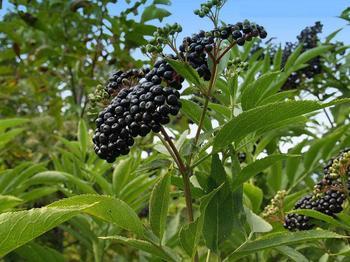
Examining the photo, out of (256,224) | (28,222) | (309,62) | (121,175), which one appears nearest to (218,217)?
(256,224)

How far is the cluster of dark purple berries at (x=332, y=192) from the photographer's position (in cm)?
201

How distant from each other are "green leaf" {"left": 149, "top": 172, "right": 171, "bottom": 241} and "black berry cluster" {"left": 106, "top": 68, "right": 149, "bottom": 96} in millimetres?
392

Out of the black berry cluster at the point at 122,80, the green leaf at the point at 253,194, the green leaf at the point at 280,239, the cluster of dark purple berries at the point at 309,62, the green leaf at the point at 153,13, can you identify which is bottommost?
the green leaf at the point at 280,239

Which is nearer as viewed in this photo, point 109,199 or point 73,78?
point 109,199

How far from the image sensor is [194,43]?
1631mm

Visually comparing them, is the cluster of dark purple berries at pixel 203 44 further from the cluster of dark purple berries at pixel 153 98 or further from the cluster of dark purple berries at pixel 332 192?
the cluster of dark purple berries at pixel 332 192

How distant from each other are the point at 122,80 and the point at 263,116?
507 mm

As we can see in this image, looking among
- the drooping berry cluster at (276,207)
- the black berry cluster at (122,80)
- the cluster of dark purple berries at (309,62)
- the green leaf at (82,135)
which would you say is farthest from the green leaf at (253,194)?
the cluster of dark purple berries at (309,62)

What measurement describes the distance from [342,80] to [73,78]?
94.5 inches

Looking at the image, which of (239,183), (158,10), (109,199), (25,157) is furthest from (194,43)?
(25,157)

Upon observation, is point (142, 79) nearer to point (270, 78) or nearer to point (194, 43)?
point (194, 43)

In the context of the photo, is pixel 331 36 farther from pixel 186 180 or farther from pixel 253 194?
pixel 186 180

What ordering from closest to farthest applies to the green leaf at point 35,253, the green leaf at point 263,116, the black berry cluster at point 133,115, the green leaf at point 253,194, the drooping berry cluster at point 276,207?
the green leaf at point 263,116 < the black berry cluster at point 133,115 < the drooping berry cluster at point 276,207 < the green leaf at point 253,194 < the green leaf at point 35,253

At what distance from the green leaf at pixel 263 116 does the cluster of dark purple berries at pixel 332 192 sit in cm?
58
